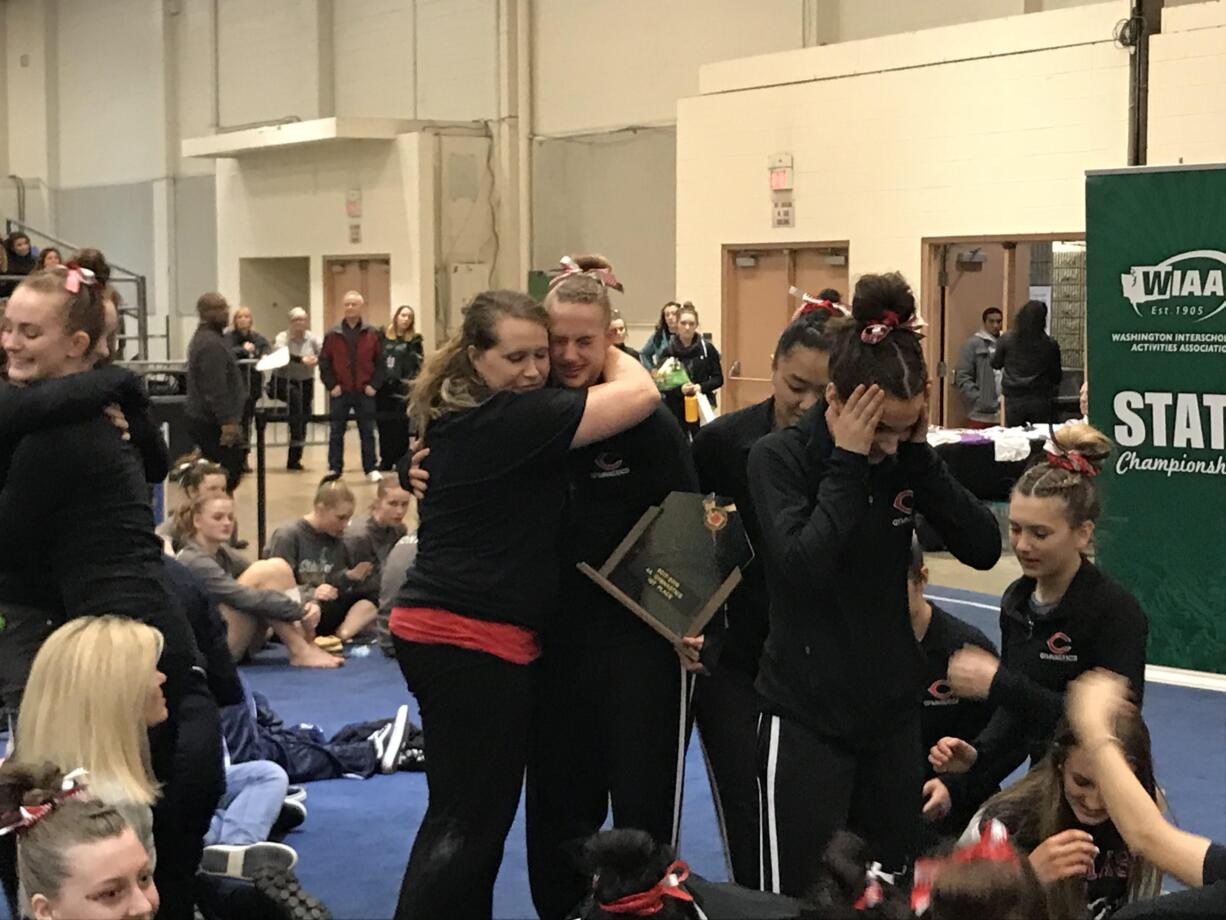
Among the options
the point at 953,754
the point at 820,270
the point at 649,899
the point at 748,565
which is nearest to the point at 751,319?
the point at 820,270

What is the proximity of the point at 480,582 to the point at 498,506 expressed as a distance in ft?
0.54

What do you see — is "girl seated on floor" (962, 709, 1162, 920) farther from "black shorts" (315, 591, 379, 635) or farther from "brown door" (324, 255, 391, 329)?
"brown door" (324, 255, 391, 329)

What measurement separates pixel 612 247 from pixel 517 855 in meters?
14.8

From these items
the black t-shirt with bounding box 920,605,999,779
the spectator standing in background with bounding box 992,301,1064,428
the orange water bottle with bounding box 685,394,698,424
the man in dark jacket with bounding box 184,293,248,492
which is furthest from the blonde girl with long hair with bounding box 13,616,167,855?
the spectator standing in background with bounding box 992,301,1064,428

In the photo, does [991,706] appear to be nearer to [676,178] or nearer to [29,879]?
[29,879]

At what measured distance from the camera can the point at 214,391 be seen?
12359 mm

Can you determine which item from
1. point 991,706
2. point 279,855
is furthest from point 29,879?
point 991,706

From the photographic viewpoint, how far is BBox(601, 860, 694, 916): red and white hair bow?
2.77 metres

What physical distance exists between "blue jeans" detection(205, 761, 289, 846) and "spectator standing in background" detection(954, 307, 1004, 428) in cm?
997

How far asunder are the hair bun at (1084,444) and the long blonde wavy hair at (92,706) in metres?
2.24

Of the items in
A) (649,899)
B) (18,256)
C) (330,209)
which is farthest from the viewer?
(330,209)

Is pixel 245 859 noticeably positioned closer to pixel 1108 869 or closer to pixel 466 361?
pixel 466 361

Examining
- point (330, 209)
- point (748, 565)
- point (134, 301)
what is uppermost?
point (330, 209)

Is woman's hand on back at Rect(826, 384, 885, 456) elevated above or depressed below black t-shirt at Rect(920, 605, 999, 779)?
above
